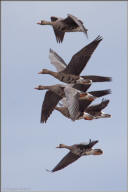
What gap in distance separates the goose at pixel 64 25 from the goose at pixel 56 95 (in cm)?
163

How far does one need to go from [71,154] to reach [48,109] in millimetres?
1648

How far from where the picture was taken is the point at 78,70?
28.4 m

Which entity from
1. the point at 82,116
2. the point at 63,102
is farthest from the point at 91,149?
the point at 63,102

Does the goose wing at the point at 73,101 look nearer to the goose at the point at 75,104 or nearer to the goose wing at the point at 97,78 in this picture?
the goose at the point at 75,104

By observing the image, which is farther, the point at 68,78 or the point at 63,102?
the point at 63,102

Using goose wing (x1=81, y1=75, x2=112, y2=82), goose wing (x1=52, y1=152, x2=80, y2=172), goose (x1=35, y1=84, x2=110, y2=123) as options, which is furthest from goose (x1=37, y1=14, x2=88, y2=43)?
goose wing (x1=52, y1=152, x2=80, y2=172)

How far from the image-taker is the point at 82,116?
2855 centimetres

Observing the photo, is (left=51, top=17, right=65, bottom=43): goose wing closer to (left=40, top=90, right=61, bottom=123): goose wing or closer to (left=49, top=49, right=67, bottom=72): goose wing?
(left=49, top=49, right=67, bottom=72): goose wing

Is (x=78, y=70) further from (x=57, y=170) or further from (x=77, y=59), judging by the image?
(x=57, y=170)

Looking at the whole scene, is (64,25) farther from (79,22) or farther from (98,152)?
(98,152)

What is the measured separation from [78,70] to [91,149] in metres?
2.24

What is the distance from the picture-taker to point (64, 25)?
97.6 ft

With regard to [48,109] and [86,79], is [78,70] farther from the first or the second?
[48,109]

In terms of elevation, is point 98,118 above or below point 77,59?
below
